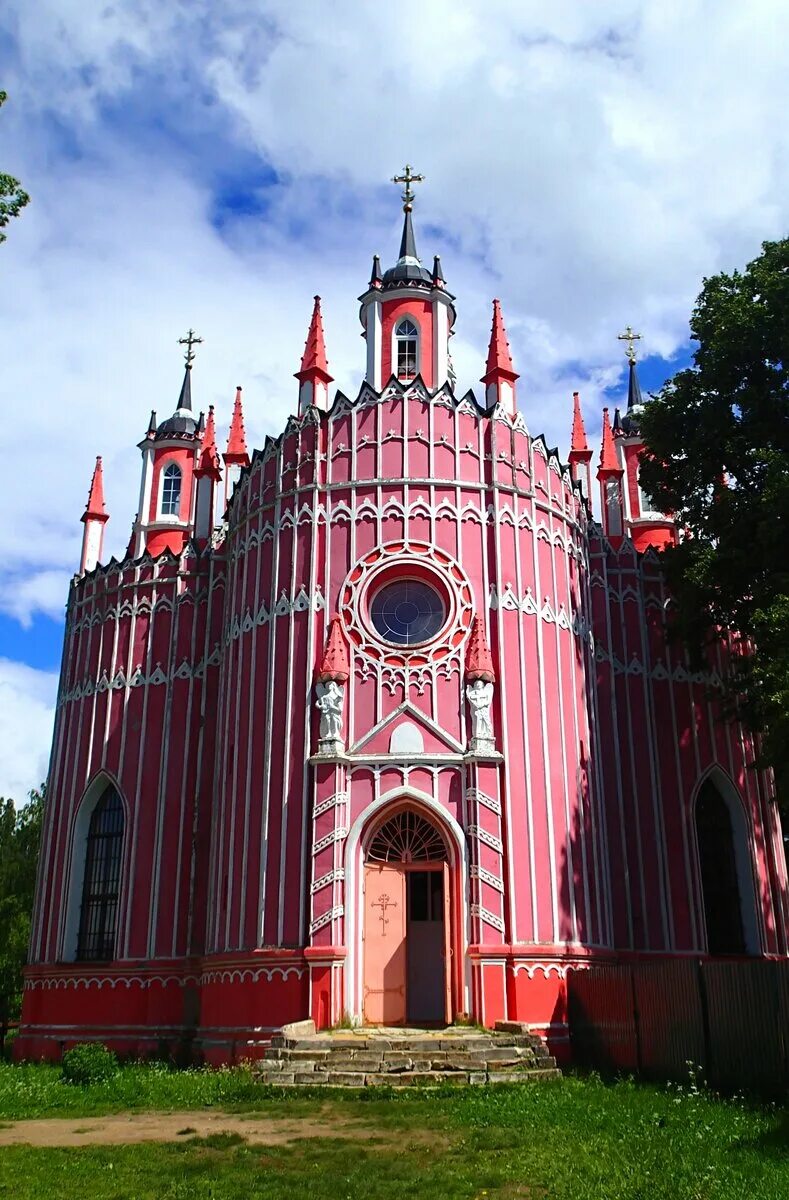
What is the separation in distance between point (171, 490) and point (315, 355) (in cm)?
869

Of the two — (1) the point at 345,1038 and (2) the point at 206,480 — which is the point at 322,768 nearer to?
(1) the point at 345,1038

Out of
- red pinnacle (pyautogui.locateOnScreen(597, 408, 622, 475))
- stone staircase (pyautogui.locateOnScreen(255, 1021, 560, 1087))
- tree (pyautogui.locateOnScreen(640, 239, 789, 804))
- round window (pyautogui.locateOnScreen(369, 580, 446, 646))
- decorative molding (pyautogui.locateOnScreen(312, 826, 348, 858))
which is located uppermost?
red pinnacle (pyautogui.locateOnScreen(597, 408, 622, 475))

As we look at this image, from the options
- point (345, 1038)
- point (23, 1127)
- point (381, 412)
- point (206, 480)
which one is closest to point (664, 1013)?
point (345, 1038)

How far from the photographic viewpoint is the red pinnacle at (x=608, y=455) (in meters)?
31.2

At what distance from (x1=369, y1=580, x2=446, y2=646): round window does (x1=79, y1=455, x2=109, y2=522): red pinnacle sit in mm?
12122

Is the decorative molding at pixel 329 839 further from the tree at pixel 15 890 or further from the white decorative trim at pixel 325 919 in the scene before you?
the tree at pixel 15 890

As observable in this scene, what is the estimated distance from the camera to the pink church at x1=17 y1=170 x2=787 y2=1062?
74.6 feet

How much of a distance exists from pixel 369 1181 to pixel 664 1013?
8.56 m

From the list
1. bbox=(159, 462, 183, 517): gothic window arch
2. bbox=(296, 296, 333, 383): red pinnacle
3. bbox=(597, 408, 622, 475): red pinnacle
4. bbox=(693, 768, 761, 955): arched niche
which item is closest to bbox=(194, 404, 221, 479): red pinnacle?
bbox=(159, 462, 183, 517): gothic window arch

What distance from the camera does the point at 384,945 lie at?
22.6 meters

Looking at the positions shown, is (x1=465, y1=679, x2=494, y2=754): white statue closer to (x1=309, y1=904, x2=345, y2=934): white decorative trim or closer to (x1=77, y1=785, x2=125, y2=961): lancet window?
(x1=309, y1=904, x2=345, y2=934): white decorative trim

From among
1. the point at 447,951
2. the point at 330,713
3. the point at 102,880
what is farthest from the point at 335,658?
the point at 102,880

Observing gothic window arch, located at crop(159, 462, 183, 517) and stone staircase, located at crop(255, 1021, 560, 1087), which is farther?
gothic window arch, located at crop(159, 462, 183, 517)

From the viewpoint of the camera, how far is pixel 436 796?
2308cm
